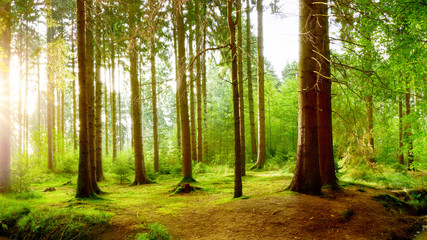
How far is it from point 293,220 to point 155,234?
2.81 metres

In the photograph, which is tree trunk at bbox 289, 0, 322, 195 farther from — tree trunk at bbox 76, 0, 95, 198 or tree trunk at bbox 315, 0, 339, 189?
tree trunk at bbox 76, 0, 95, 198

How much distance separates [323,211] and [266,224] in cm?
136

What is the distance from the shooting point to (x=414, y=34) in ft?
28.1

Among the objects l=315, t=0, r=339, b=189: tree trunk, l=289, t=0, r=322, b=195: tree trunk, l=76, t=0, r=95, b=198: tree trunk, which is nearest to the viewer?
l=289, t=0, r=322, b=195: tree trunk

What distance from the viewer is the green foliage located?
4.82m

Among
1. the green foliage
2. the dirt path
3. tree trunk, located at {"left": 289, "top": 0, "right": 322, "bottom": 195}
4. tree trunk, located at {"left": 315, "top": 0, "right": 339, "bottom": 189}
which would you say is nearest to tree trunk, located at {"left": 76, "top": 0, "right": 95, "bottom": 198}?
the dirt path

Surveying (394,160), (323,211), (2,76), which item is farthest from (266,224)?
(394,160)

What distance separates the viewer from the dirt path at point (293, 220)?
4.84 metres

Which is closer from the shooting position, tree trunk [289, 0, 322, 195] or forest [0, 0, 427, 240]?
forest [0, 0, 427, 240]

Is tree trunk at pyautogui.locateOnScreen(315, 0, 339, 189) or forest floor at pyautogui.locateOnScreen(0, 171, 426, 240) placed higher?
tree trunk at pyautogui.locateOnScreen(315, 0, 339, 189)

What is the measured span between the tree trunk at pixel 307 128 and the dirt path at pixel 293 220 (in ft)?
1.42

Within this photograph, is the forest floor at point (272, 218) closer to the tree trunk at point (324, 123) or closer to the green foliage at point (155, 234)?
the green foliage at point (155, 234)

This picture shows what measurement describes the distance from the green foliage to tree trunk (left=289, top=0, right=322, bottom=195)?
356 centimetres

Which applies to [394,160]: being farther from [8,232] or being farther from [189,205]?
[8,232]
